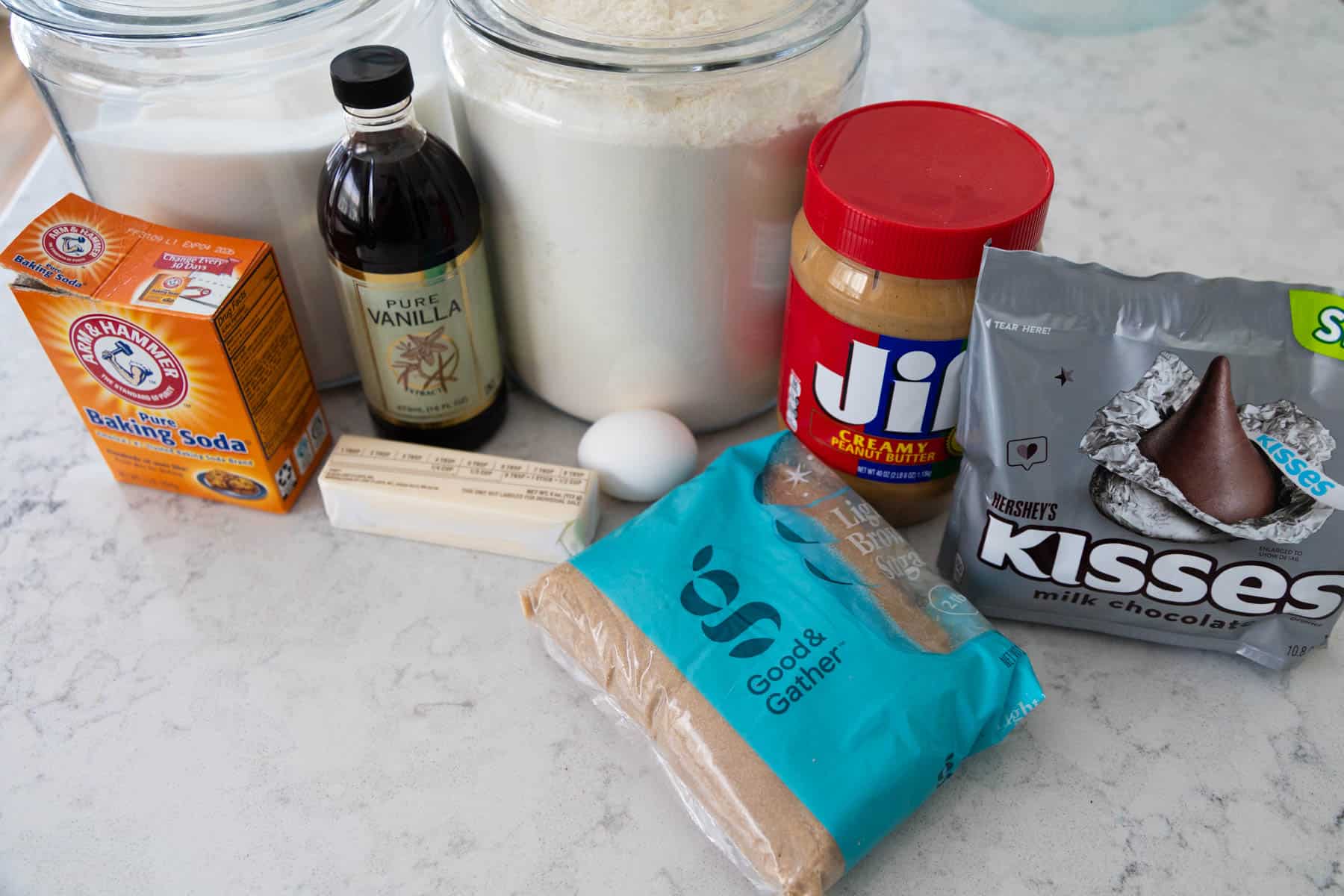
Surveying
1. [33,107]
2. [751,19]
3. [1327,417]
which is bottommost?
[33,107]

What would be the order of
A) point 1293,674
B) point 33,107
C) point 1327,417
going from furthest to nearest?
point 33,107 < point 1293,674 < point 1327,417

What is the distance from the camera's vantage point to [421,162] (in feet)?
2.16

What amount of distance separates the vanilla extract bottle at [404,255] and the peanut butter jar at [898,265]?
A: 0.21m

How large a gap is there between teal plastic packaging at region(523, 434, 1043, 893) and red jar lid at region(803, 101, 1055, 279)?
0.17 meters

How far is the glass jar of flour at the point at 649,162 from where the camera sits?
638 millimetres

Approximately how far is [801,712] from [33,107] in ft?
4.41

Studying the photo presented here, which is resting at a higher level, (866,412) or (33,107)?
(866,412)

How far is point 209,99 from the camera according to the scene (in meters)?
0.70

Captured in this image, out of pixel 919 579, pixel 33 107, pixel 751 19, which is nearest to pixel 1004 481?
pixel 919 579

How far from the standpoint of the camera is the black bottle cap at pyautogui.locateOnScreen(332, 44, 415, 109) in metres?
0.61

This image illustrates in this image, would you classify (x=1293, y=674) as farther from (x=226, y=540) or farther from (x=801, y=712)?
(x=226, y=540)

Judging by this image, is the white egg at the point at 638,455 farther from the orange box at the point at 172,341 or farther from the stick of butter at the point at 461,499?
the orange box at the point at 172,341

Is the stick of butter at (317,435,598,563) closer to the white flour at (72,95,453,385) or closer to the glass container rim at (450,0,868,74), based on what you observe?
the white flour at (72,95,453,385)

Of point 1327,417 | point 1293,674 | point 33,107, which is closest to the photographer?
point 1327,417
